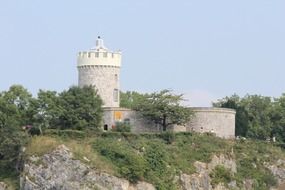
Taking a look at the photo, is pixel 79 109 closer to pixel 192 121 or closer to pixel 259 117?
pixel 192 121

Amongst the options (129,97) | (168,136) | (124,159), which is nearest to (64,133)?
(124,159)

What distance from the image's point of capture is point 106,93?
8938 cm

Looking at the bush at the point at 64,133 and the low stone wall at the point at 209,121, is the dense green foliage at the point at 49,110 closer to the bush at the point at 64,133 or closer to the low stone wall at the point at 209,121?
the bush at the point at 64,133

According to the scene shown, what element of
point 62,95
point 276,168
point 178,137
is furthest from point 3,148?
point 276,168

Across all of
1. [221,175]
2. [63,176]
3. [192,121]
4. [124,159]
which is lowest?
[63,176]

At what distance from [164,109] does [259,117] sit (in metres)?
12.5

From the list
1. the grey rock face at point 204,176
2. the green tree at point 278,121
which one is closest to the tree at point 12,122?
the grey rock face at point 204,176

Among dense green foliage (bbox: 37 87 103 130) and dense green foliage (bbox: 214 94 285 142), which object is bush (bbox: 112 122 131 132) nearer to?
dense green foliage (bbox: 37 87 103 130)

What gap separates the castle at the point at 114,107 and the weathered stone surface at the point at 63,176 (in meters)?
9.37

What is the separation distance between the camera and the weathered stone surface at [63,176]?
7806cm

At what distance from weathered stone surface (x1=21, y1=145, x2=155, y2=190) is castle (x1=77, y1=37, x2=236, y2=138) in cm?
937

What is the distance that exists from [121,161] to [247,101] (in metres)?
21.5

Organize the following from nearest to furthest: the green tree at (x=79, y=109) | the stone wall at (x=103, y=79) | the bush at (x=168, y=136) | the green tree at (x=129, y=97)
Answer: the green tree at (x=79, y=109)
the bush at (x=168, y=136)
the stone wall at (x=103, y=79)
the green tree at (x=129, y=97)

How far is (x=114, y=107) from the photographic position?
8838cm
